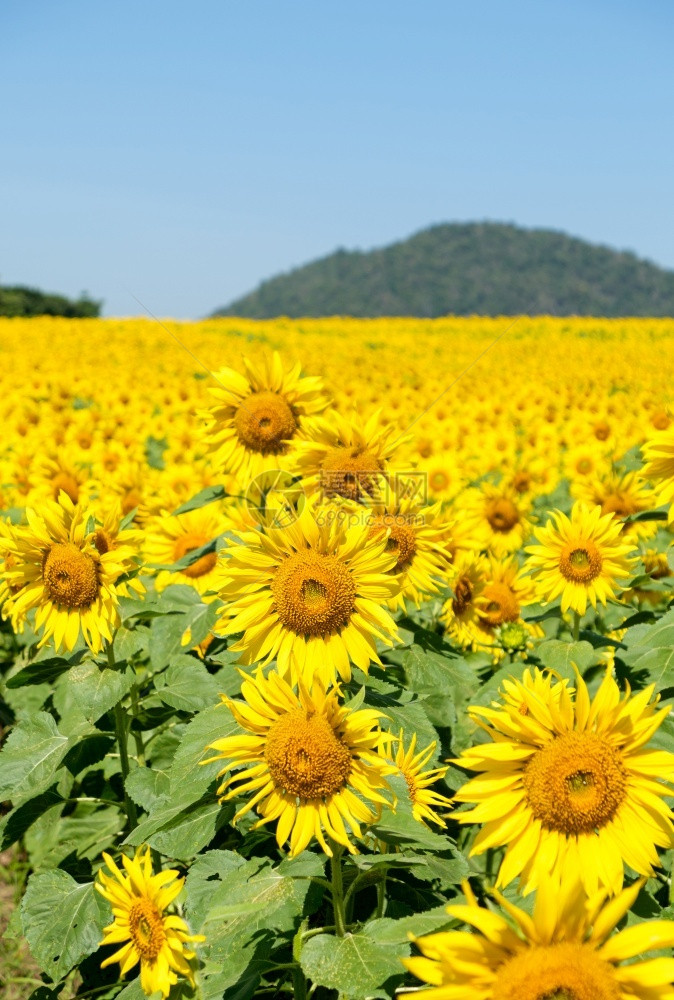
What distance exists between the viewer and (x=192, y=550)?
3.90 metres

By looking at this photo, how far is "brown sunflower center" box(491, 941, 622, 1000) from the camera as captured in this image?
123cm

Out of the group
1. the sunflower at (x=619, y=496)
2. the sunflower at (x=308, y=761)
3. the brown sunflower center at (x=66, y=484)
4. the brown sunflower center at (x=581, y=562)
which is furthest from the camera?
the brown sunflower center at (x=66, y=484)

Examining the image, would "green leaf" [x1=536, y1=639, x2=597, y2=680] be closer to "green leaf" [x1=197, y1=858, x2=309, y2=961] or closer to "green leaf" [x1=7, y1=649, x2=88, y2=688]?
"green leaf" [x1=197, y1=858, x2=309, y2=961]

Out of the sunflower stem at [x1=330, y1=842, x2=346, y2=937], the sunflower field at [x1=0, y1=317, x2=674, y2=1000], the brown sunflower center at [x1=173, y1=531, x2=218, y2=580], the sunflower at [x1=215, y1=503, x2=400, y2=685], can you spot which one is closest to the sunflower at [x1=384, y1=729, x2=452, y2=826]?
the sunflower field at [x1=0, y1=317, x2=674, y2=1000]

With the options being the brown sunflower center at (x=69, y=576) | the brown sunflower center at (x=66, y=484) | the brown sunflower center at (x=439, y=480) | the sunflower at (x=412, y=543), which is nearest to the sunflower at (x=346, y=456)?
the sunflower at (x=412, y=543)

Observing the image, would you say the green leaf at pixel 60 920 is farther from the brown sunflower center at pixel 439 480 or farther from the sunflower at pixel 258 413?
the brown sunflower center at pixel 439 480

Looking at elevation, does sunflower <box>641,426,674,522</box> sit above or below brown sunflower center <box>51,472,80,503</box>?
above

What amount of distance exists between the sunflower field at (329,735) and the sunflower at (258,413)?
0.01 metres

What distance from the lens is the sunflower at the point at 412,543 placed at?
290cm

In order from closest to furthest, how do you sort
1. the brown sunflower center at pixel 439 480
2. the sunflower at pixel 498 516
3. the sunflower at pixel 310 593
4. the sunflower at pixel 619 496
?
the sunflower at pixel 310 593 → the sunflower at pixel 619 496 → the sunflower at pixel 498 516 → the brown sunflower center at pixel 439 480

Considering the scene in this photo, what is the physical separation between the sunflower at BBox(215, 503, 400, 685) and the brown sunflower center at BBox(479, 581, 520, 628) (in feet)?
5.44

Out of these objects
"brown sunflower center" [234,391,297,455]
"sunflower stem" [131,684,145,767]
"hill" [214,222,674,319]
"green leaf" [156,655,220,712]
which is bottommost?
"sunflower stem" [131,684,145,767]

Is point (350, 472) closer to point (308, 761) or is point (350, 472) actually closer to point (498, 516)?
point (308, 761)

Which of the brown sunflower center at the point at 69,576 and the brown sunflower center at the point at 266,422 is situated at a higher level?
the brown sunflower center at the point at 266,422
